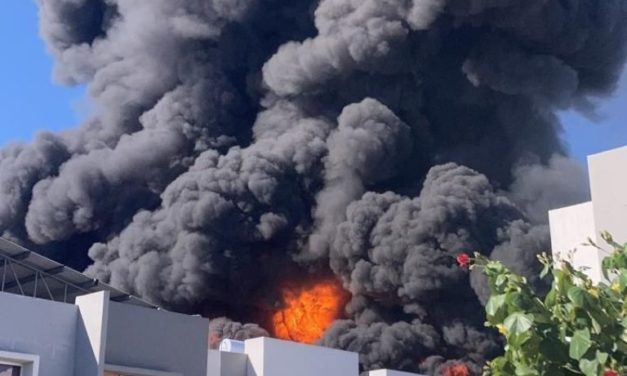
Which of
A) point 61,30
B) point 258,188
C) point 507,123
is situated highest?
point 61,30

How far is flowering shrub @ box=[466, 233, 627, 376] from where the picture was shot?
14.3 ft

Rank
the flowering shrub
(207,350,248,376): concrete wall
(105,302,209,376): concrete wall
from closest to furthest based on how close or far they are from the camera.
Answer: the flowering shrub
(105,302,209,376): concrete wall
(207,350,248,376): concrete wall

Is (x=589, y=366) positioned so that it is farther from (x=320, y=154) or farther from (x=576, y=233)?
(x=320, y=154)

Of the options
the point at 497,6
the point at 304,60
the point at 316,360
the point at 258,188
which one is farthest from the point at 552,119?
the point at 316,360

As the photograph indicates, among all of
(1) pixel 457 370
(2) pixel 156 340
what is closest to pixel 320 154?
(1) pixel 457 370

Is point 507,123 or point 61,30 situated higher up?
point 61,30

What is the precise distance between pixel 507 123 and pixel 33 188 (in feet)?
69.1

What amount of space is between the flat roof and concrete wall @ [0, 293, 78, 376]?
3.39m

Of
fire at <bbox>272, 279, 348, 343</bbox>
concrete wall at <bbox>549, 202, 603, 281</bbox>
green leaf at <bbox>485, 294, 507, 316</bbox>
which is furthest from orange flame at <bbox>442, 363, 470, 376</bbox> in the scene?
green leaf at <bbox>485, 294, 507, 316</bbox>

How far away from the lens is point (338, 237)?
1481 inches

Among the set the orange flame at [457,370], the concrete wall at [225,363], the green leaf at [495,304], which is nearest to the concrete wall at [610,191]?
the green leaf at [495,304]

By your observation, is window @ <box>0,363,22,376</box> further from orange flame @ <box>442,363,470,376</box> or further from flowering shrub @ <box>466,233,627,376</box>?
orange flame @ <box>442,363,470,376</box>

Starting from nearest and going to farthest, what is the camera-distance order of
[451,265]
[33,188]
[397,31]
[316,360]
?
[316,360] → [451,265] → [397,31] → [33,188]

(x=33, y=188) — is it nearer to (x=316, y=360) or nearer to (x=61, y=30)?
(x=61, y=30)
